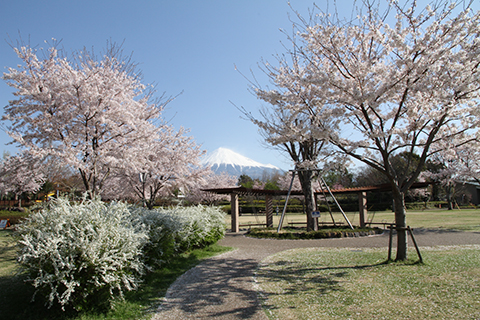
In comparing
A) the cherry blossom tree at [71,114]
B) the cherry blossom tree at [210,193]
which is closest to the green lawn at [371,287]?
the cherry blossom tree at [71,114]

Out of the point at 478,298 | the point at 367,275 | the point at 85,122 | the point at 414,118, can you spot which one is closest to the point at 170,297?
the point at 367,275

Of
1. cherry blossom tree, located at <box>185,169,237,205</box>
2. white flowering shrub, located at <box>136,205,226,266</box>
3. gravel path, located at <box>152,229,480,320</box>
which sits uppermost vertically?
cherry blossom tree, located at <box>185,169,237,205</box>

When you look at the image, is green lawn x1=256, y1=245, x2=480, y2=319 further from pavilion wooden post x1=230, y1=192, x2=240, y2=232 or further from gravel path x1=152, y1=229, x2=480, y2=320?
pavilion wooden post x1=230, y1=192, x2=240, y2=232

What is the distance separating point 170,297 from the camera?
4.93 m

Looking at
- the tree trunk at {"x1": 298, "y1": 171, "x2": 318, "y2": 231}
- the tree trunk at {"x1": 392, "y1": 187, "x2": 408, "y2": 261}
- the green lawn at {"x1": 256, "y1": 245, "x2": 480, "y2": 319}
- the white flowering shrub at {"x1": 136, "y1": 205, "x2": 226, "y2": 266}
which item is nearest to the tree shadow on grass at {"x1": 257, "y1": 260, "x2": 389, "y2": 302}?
the green lawn at {"x1": 256, "y1": 245, "x2": 480, "y2": 319}

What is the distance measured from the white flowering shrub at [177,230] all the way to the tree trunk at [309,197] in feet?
15.5

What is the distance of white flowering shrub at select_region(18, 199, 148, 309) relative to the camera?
3574 mm

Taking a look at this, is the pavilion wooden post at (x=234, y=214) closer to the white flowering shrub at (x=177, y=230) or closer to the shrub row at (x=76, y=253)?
the white flowering shrub at (x=177, y=230)

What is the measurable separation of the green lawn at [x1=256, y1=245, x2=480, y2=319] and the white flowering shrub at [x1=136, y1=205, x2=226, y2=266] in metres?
2.26

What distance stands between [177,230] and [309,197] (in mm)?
8332

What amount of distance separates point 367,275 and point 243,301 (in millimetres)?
2822

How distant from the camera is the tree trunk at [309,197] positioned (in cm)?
1347

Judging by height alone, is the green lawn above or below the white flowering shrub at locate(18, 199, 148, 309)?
below

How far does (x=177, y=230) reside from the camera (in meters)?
7.14
